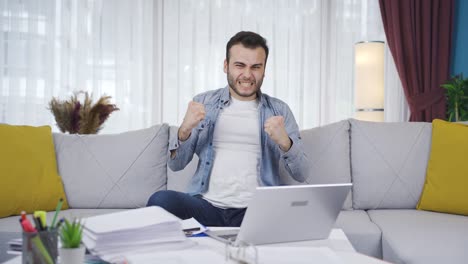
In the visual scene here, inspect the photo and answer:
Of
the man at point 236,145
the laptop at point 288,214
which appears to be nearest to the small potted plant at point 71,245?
the laptop at point 288,214

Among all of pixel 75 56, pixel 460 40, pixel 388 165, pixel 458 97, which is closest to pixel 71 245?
pixel 388 165

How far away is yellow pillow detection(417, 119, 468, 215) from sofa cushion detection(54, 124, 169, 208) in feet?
4.31

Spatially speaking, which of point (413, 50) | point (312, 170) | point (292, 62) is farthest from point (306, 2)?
point (312, 170)

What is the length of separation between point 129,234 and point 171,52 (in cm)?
326

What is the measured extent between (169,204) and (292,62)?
2.68m

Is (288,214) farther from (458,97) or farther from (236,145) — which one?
(458,97)

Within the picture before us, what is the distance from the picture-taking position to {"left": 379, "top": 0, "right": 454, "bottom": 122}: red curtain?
3.95 metres

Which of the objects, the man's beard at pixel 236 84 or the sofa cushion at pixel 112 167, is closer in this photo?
the man's beard at pixel 236 84

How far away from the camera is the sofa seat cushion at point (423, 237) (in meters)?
1.77

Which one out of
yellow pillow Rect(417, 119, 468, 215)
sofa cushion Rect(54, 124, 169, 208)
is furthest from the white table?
sofa cushion Rect(54, 124, 169, 208)

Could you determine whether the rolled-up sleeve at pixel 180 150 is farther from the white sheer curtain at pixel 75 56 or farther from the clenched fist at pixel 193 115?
the white sheer curtain at pixel 75 56

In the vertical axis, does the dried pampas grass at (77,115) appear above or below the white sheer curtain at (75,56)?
below

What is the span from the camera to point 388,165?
98.8 inches

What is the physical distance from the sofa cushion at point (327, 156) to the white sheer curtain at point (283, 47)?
1656 mm
